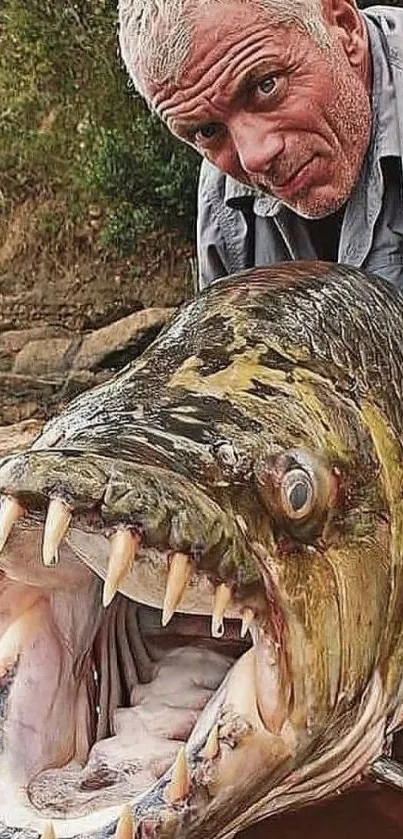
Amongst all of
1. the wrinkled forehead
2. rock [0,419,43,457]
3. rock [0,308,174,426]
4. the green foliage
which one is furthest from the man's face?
the green foliage

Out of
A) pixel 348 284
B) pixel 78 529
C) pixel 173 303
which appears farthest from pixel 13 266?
pixel 78 529

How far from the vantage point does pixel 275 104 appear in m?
2.14

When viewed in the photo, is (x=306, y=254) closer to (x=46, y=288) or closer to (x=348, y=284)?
(x=348, y=284)

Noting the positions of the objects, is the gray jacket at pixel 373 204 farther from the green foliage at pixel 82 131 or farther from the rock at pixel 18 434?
the green foliage at pixel 82 131

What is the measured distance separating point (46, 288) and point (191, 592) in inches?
318

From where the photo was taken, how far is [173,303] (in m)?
9.05

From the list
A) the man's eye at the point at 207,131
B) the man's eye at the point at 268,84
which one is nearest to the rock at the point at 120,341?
the man's eye at the point at 207,131

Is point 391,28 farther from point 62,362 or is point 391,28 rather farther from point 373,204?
point 62,362

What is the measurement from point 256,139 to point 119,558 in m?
1.20

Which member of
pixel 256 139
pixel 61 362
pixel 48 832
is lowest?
pixel 61 362

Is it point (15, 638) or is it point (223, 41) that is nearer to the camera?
point (15, 638)

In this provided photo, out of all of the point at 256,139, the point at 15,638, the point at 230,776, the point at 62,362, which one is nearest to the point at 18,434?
the point at 62,362

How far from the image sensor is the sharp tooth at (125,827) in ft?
3.65

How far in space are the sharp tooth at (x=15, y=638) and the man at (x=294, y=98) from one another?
3.51 feet
